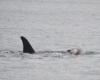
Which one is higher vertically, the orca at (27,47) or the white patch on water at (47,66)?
the orca at (27,47)

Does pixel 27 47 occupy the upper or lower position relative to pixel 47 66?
upper

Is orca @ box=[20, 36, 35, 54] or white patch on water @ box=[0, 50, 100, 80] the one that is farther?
orca @ box=[20, 36, 35, 54]

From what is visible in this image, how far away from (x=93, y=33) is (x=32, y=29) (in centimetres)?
451

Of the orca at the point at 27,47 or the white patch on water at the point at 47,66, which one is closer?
the white patch on water at the point at 47,66

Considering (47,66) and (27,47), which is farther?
(27,47)

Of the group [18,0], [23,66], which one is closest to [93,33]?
[23,66]

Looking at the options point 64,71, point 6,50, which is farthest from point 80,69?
point 6,50

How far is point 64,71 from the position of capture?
24.5 meters

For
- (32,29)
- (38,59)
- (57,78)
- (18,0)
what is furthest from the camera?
(18,0)

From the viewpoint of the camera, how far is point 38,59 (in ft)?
87.2

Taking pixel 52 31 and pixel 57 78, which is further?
pixel 52 31

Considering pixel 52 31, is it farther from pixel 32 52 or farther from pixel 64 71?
pixel 64 71

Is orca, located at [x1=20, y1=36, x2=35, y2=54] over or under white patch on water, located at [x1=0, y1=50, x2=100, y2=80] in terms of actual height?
over

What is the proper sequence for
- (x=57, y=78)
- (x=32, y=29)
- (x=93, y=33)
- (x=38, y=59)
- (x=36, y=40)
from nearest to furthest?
(x=57, y=78), (x=38, y=59), (x=36, y=40), (x=93, y=33), (x=32, y=29)
